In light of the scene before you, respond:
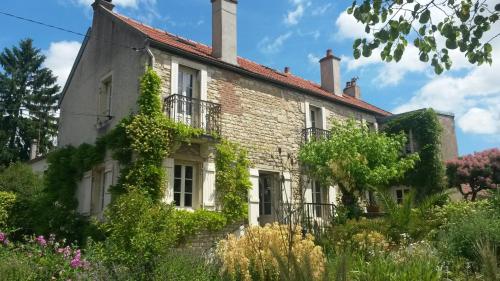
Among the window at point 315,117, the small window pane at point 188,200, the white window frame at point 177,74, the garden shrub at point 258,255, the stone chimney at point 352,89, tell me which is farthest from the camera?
the stone chimney at point 352,89

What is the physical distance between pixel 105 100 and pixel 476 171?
537 inches

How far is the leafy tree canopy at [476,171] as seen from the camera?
55.2 feet

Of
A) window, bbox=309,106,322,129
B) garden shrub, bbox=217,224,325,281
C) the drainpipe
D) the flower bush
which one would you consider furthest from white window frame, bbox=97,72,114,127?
garden shrub, bbox=217,224,325,281

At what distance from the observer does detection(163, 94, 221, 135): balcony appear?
1148 cm

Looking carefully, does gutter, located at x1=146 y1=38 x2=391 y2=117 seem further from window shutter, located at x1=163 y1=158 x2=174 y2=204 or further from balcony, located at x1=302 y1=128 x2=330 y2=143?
window shutter, located at x1=163 y1=158 x2=174 y2=204

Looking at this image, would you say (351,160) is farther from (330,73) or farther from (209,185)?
(330,73)

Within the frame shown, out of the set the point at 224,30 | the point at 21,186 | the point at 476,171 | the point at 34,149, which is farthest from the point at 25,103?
the point at 476,171

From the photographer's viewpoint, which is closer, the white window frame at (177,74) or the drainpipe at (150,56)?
the drainpipe at (150,56)

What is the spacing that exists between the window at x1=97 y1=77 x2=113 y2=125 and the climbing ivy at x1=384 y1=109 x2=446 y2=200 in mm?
10346

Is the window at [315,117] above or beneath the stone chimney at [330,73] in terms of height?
beneath

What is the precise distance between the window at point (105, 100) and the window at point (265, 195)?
496 cm

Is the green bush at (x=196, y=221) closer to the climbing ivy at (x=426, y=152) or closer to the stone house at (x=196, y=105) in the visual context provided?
the stone house at (x=196, y=105)

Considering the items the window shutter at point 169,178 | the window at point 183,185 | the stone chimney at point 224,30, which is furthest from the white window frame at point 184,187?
the stone chimney at point 224,30

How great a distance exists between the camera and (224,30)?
13.3 metres
